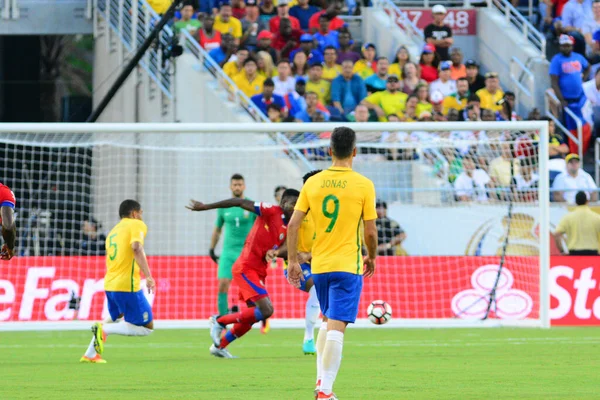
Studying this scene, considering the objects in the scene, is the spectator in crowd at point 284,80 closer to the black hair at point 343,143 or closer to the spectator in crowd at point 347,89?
the spectator in crowd at point 347,89

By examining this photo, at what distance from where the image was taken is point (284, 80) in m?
22.6

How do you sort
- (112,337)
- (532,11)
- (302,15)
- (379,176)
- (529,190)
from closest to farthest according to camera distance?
(112,337)
(529,190)
(379,176)
(302,15)
(532,11)

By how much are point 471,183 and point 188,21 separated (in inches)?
277

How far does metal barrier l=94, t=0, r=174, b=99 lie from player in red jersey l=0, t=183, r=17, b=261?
11.9 m

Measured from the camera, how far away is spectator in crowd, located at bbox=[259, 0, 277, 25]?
2456cm

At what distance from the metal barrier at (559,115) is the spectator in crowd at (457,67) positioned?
1658mm

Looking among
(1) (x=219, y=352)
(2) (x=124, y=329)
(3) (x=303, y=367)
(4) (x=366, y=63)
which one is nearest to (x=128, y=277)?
(2) (x=124, y=329)

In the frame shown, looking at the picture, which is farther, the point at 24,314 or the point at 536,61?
the point at 536,61

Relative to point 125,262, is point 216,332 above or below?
below

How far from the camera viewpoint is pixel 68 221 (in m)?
19.3

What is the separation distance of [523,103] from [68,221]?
32.0ft

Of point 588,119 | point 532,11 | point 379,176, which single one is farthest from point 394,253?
point 532,11

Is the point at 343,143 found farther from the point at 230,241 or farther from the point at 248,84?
the point at 248,84

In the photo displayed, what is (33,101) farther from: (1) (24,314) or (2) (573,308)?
(2) (573,308)
